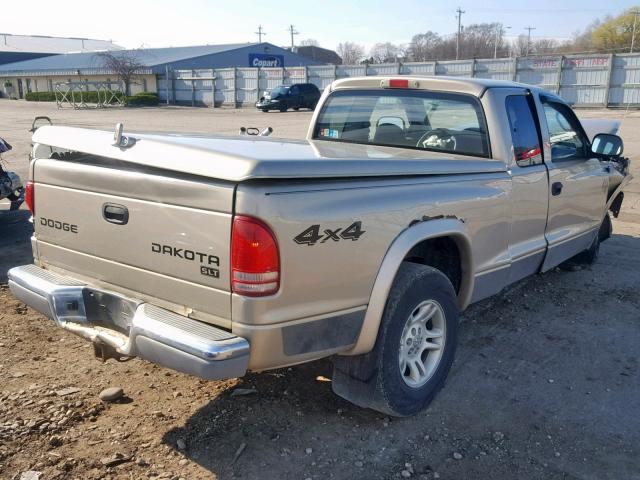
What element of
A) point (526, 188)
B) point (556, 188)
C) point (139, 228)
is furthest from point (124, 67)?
point (139, 228)

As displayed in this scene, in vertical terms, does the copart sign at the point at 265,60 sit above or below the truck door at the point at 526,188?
above

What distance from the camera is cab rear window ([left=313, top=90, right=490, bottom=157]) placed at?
4.34 metres

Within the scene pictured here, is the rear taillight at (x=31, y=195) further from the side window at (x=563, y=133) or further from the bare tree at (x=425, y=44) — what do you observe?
the bare tree at (x=425, y=44)

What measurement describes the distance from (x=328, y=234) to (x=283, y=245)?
0.85 ft

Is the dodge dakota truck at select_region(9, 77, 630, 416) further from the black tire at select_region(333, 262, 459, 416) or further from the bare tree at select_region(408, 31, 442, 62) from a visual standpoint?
the bare tree at select_region(408, 31, 442, 62)

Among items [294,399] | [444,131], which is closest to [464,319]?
[444,131]

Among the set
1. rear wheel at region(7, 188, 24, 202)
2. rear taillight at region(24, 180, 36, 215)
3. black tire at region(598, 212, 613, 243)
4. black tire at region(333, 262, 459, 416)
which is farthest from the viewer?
rear wheel at region(7, 188, 24, 202)

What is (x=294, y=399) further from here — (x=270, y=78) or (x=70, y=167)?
(x=270, y=78)

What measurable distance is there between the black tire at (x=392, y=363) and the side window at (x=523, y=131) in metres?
1.37

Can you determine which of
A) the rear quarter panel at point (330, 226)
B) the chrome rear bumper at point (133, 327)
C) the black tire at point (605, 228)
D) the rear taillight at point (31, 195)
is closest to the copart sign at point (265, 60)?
the black tire at point (605, 228)

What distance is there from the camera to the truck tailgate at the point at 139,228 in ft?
8.80

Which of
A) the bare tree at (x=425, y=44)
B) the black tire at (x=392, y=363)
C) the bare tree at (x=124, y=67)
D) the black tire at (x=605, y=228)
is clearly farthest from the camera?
the bare tree at (x=425, y=44)

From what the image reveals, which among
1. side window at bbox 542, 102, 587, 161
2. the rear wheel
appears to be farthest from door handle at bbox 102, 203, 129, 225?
the rear wheel

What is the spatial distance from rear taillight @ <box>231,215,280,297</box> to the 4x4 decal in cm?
15
